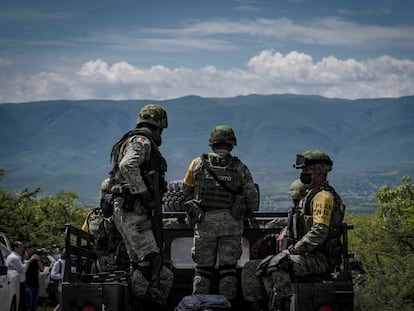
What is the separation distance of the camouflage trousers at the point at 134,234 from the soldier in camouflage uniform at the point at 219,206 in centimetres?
63

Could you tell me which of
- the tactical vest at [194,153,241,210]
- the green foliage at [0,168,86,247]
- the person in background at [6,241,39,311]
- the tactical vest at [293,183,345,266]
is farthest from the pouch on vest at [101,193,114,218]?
the green foliage at [0,168,86,247]

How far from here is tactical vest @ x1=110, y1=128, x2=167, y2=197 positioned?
34.9ft

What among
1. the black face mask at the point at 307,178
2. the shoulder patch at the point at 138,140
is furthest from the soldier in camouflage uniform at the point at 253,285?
the shoulder patch at the point at 138,140

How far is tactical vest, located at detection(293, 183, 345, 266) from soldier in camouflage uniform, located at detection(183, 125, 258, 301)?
76cm

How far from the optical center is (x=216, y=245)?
11078mm

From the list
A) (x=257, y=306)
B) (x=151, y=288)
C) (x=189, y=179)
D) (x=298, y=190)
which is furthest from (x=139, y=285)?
(x=298, y=190)

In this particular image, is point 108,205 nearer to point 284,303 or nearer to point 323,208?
point 284,303

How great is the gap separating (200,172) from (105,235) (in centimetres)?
114

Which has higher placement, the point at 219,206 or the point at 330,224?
the point at 219,206

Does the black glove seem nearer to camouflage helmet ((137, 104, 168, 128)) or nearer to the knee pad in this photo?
the knee pad

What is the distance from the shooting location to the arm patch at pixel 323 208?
1011 cm

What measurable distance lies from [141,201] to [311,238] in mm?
1666

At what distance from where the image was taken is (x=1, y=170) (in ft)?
84.2

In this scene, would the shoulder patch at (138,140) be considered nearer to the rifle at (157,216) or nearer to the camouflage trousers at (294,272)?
the rifle at (157,216)
